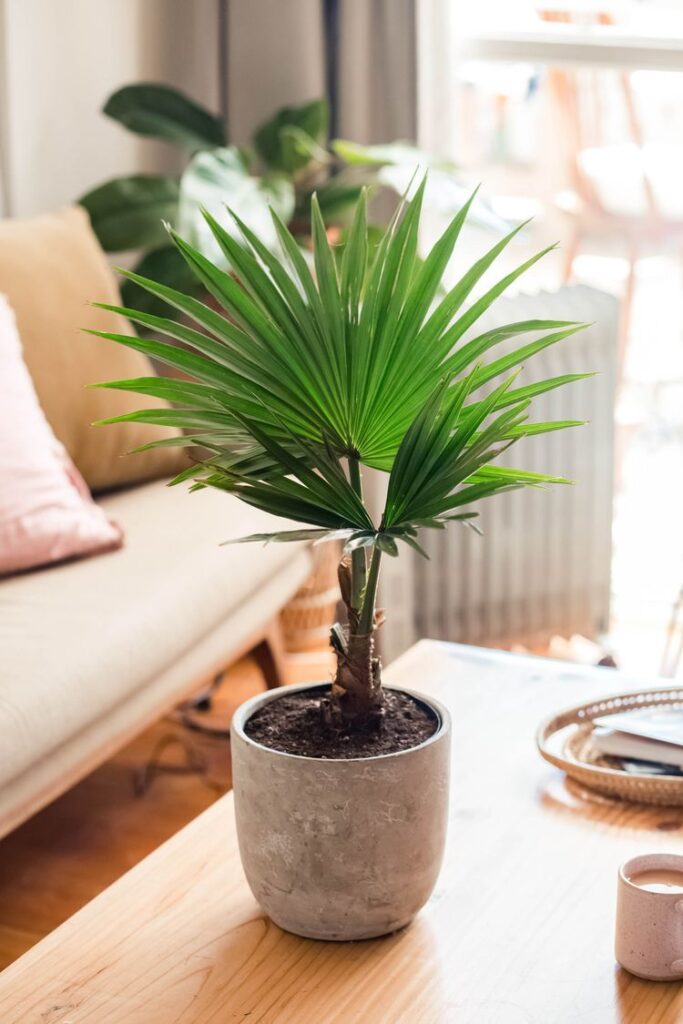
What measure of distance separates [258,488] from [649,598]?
7.52ft

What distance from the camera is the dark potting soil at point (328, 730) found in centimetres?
96

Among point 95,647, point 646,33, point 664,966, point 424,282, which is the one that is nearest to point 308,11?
point 646,33

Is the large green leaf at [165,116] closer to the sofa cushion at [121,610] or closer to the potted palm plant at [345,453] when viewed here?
the sofa cushion at [121,610]

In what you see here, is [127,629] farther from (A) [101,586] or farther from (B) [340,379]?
(B) [340,379]

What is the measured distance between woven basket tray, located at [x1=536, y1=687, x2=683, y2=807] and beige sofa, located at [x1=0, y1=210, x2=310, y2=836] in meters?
0.57

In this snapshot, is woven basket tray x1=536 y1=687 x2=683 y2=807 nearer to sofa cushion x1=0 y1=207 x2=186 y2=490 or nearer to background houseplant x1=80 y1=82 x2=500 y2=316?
sofa cushion x1=0 y1=207 x2=186 y2=490

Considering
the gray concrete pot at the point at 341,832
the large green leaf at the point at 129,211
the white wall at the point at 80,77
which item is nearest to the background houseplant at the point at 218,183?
the large green leaf at the point at 129,211

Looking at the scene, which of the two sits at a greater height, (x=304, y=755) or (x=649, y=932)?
(x=304, y=755)

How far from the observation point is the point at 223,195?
2373 millimetres

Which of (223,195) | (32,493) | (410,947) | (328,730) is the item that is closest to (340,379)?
(328,730)

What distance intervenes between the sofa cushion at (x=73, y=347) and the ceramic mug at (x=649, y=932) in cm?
129

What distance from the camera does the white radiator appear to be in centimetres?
251

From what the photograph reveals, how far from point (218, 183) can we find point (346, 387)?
60.6 inches

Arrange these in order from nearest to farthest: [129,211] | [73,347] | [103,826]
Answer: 1. [103,826]
2. [73,347]
3. [129,211]
